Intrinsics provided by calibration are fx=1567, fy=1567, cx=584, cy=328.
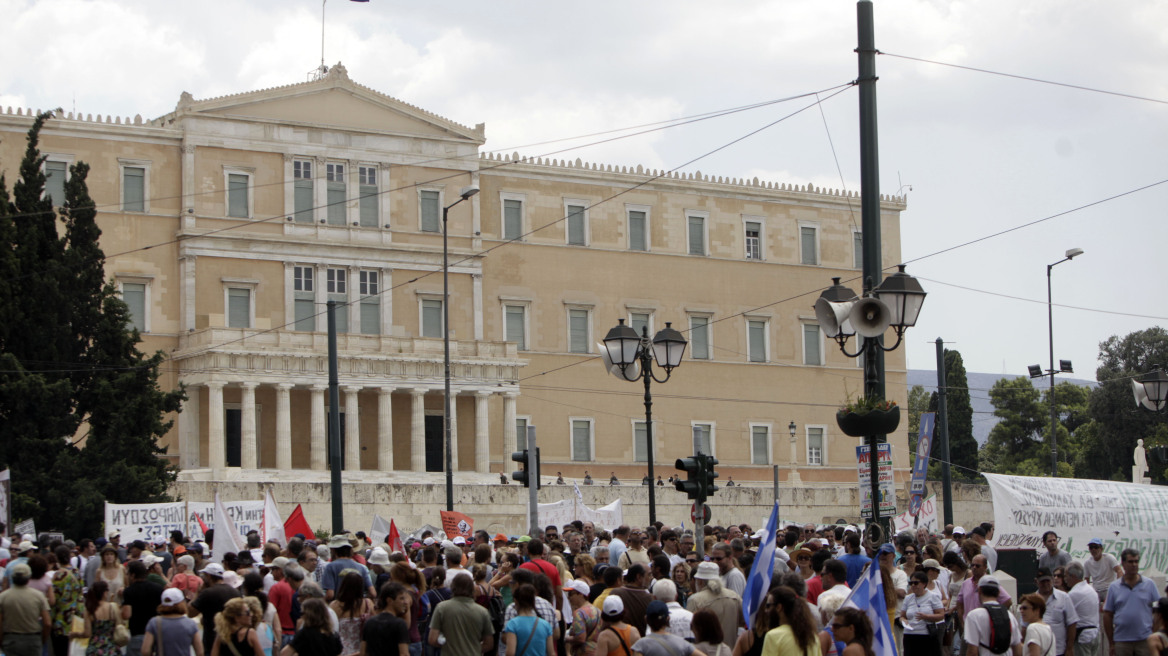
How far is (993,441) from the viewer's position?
8062 centimetres

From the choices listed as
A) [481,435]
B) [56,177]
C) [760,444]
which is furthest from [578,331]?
[56,177]

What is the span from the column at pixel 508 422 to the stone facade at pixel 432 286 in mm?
91

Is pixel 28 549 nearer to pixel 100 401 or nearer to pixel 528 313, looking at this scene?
pixel 100 401

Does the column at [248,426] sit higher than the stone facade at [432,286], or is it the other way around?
the stone facade at [432,286]

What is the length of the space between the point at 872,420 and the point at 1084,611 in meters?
2.85

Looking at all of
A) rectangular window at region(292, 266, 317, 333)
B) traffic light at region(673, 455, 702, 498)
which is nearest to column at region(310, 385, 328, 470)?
rectangular window at region(292, 266, 317, 333)

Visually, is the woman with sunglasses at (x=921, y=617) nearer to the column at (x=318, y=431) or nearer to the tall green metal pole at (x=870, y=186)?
the tall green metal pole at (x=870, y=186)

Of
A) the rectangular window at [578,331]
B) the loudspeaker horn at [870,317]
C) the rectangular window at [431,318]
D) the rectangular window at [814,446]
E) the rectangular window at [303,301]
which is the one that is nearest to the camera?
the loudspeaker horn at [870,317]

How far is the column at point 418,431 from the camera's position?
4762cm

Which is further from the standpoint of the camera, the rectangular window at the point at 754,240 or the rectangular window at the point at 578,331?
the rectangular window at the point at 754,240

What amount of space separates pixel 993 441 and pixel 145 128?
49.5m

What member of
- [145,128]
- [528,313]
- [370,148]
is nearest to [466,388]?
[528,313]

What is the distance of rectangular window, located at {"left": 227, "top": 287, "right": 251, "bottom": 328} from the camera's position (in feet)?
156

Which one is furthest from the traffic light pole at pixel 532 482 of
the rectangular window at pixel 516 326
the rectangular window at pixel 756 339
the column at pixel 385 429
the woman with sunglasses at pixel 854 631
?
the rectangular window at pixel 756 339
